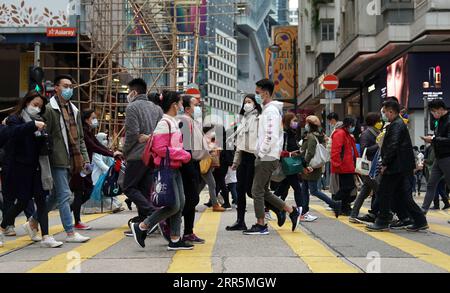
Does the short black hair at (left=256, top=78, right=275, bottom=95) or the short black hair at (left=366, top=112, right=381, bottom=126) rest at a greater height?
the short black hair at (left=256, top=78, right=275, bottom=95)

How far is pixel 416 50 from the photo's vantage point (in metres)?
24.5

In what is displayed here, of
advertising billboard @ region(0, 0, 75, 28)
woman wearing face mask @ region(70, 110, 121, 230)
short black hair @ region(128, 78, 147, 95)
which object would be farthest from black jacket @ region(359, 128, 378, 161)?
advertising billboard @ region(0, 0, 75, 28)

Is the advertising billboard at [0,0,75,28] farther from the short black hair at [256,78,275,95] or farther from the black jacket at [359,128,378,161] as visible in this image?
the short black hair at [256,78,275,95]

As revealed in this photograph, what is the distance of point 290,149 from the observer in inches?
Result: 394

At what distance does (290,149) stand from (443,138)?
236 cm

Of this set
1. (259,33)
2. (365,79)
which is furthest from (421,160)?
(259,33)

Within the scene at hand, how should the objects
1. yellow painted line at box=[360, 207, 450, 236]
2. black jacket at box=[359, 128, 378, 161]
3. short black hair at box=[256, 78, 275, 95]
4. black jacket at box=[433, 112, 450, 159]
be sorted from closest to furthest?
short black hair at box=[256, 78, 275, 95] → yellow painted line at box=[360, 207, 450, 236] → black jacket at box=[433, 112, 450, 159] → black jacket at box=[359, 128, 378, 161]

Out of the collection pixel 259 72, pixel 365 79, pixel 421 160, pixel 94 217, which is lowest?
pixel 94 217

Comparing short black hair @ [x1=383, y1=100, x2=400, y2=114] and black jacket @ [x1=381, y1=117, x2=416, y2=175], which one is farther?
short black hair @ [x1=383, y1=100, x2=400, y2=114]

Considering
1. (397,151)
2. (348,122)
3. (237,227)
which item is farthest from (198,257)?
(348,122)

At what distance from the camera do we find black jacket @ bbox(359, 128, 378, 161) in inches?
378
